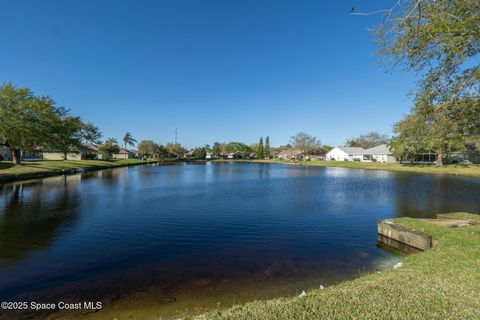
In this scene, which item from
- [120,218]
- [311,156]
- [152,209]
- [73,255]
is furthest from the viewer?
[311,156]

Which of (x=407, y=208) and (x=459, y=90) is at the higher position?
(x=459, y=90)

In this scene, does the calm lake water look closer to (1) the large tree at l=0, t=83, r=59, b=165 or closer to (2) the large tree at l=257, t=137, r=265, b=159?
(1) the large tree at l=0, t=83, r=59, b=165

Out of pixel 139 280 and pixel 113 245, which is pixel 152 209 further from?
pixel 139 280

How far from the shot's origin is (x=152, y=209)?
57.2ft

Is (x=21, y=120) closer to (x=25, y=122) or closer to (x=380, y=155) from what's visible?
(x=25, y=122)

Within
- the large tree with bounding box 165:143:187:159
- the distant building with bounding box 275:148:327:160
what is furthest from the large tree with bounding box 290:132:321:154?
the large tree with bounding box 165:143:187:159

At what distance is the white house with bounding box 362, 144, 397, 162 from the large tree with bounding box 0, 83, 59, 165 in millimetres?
84506

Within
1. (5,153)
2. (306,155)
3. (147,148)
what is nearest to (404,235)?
(5,153)

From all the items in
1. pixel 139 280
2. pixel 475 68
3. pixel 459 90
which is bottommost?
pixel 139 280

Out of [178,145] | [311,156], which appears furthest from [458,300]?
[178,145]

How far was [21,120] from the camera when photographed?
38.7 meters

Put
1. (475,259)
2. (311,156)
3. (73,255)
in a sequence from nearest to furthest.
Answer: (475,259) → (73,255) → (311,156)

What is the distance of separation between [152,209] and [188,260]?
922 centimetres

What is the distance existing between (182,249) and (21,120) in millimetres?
43059
